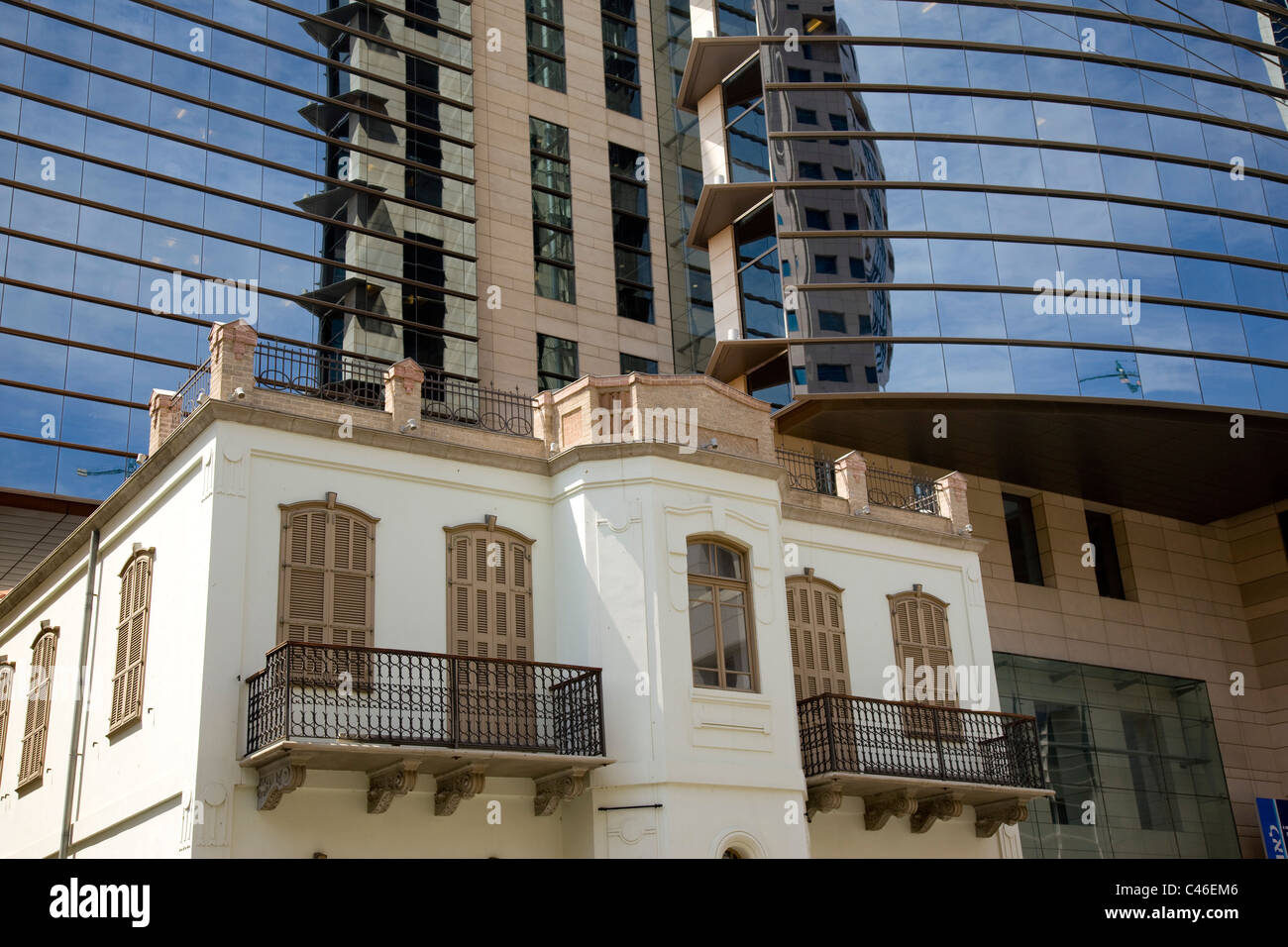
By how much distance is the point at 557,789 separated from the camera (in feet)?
59.7

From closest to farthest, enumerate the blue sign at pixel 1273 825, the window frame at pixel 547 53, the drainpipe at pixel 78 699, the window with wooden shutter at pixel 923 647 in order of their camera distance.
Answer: the drainpipe at pixel 78 699
the window with wooden shutter at pixel 923 647
the blue sign at pixel 1273 825
the window frame at pixel 547 53

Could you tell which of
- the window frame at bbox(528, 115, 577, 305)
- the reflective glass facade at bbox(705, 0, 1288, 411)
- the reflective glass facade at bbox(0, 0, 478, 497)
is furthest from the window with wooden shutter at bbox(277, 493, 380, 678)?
the window frame at bbox(528, 115, 577, 305)

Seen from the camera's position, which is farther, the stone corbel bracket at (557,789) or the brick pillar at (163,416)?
the brick pillar at (163,416)

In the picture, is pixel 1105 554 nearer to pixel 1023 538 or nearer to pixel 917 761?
pixel 1023 538

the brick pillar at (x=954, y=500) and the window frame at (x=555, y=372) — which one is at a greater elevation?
the window frame at (x=555, y=372)

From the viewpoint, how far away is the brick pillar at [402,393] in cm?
1964

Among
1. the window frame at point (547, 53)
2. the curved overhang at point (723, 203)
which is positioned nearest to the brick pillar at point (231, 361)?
the curved overhang at point (723, 203)

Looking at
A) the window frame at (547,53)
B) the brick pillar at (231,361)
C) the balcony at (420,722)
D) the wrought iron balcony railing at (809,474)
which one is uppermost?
the window frame at (547,53)

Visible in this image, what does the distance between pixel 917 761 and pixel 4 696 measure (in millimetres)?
15692

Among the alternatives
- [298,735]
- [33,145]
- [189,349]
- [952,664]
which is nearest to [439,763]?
[298,735]

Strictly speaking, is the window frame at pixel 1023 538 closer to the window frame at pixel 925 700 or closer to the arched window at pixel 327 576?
the window frame at pixel 925 700

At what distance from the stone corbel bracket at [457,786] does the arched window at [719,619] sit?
3582 millimetres

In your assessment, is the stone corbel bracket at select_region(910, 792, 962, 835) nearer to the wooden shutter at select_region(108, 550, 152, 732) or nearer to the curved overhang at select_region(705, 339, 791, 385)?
the curved overhang at select_region(705, 339, 791, 385)

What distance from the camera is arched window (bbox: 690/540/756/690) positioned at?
19641 mm
